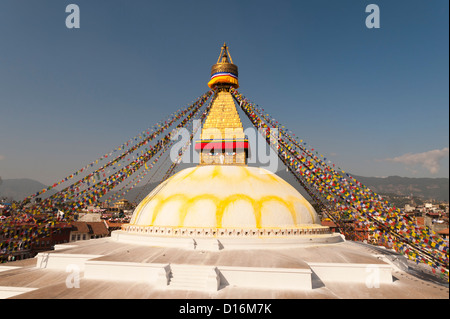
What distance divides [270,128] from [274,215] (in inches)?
157

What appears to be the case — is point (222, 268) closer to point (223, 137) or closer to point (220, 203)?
point (220, 203)

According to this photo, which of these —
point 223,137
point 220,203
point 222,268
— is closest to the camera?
point 222,268

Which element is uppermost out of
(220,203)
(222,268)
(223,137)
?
(223,137)

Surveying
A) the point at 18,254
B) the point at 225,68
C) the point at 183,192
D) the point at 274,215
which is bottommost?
the point at 18,254

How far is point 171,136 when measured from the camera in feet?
42.7

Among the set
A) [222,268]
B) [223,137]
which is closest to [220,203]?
[222,268]

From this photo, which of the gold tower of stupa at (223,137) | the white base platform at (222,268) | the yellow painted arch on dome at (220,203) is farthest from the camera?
the gold tower of stupa at (223,137)

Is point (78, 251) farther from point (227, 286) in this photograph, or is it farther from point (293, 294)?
point (293, 294)

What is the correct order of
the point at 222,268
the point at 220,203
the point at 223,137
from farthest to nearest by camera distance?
1. the point at 223,137
2. the point at 220,203
3. the point at 222,268

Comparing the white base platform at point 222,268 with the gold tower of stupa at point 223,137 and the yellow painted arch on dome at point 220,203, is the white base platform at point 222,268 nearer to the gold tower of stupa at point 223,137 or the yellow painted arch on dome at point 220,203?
the yellow painted arch on dome at point 220,203

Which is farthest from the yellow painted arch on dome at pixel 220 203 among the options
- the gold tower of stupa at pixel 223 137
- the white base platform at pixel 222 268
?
the gold tower of stupa at pixel 223 137

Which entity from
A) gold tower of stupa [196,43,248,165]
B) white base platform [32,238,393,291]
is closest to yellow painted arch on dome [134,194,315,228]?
white base platform [32,238,393,291]
